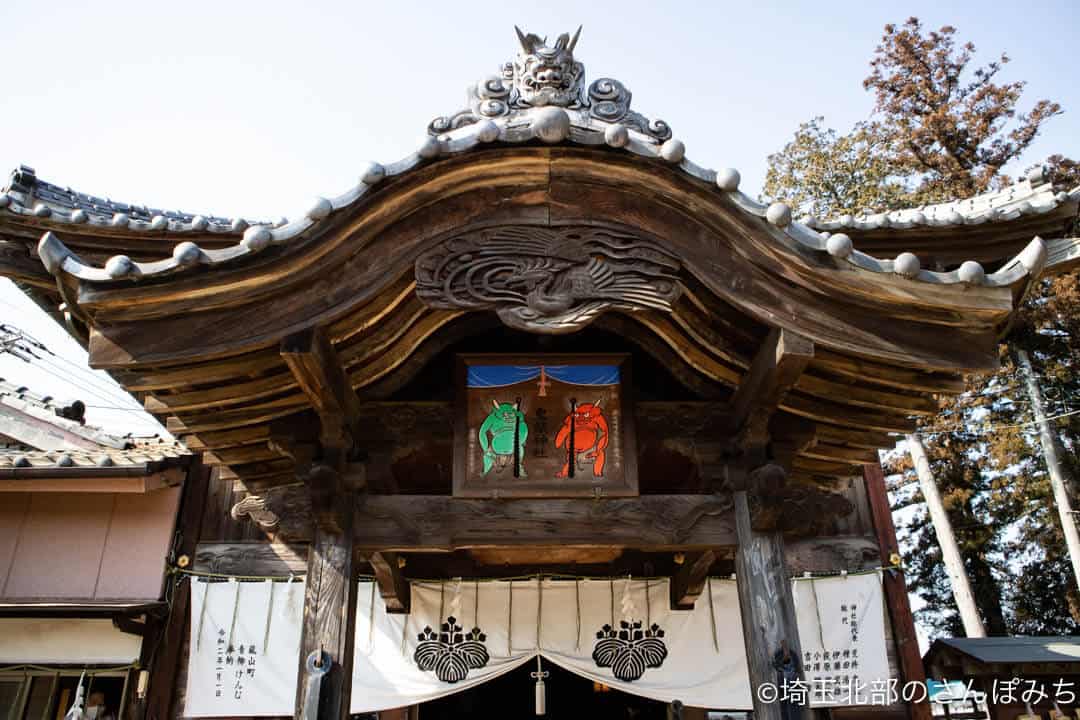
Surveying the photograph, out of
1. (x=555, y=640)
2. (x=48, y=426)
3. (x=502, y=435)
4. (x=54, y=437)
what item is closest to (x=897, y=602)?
(x=555, y=640)

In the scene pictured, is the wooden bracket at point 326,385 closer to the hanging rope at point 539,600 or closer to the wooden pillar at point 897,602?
the hanging rope at point 539,600

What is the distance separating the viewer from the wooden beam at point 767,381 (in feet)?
14.9

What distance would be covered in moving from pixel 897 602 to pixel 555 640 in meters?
4.03

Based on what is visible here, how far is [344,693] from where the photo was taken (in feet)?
15.6

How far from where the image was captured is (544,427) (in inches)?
209

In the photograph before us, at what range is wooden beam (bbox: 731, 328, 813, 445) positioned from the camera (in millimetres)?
4555

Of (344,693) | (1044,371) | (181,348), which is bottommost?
(344,693)

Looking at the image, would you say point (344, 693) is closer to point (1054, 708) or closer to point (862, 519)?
point (862, 519)

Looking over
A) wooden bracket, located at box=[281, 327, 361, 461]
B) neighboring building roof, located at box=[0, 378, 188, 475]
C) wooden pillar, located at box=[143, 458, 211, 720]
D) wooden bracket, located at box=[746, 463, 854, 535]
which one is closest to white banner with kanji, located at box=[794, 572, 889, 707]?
wooden bracket, located at box=[746, 463, 854, 535]

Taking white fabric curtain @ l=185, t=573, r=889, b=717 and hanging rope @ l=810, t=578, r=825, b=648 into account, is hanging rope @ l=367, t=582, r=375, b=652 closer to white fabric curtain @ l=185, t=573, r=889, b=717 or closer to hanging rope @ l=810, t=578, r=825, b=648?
white fabric curtain @ l=185, t=573, r=889, b=717

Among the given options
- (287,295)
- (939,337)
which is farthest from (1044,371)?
(287,295)

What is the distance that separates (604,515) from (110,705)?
6.57 metres

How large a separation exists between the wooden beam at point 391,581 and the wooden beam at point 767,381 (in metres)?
3.46

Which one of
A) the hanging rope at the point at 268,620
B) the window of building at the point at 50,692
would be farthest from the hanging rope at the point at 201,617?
the window of building at the point at 50,692
